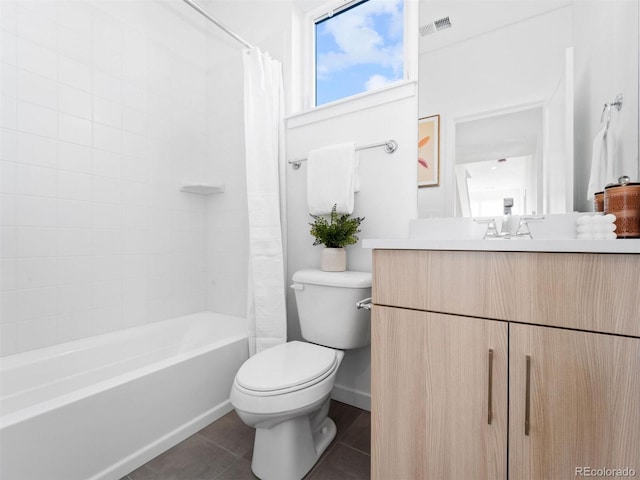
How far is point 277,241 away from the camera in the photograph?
1.68 metres

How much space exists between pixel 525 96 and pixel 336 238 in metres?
0.96

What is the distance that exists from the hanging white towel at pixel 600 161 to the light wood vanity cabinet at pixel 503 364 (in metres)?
0.48

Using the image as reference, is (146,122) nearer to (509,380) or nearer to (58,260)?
(58,260)

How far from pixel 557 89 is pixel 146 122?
207 centimetres

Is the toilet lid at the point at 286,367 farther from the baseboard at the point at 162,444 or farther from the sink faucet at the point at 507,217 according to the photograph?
the sink faucet at the point at 507,217

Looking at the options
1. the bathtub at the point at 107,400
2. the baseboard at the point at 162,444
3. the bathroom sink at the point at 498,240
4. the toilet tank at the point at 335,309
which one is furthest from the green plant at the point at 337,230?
the baseboard at the point at 162,444

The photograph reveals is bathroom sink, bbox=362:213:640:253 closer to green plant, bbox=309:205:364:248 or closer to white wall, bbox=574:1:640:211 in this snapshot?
white wall, bbox=574:1:640:211

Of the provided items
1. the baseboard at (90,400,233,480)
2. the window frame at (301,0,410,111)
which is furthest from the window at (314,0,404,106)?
the baseboard at (90,400,233,480)

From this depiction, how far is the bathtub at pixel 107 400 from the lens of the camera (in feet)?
3.14

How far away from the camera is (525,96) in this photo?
1177 mm

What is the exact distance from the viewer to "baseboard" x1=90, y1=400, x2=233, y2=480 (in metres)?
1.13

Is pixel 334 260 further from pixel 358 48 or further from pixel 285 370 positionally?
pixel 358 48

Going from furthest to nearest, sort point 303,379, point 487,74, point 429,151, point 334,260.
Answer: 1. point 334,260
2. point 429,151
3. point 487,74
4. point 303,379

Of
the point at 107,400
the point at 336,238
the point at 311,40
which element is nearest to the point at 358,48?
the point at 311,40
